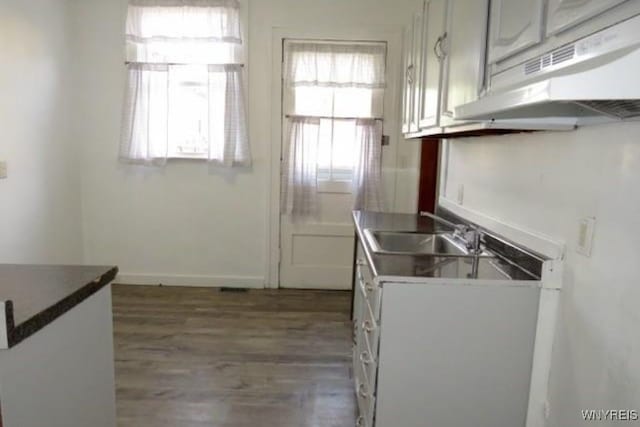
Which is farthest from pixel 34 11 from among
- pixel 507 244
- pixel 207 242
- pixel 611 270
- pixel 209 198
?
pixel 611 270

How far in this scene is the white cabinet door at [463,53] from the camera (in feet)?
5.18

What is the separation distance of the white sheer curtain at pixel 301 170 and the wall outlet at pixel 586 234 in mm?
2667

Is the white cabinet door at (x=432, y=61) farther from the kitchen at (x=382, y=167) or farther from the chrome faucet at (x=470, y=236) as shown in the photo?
the chrome faucet at (x=470, y=236)

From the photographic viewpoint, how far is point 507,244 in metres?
1.86

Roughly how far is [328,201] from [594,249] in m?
2.78

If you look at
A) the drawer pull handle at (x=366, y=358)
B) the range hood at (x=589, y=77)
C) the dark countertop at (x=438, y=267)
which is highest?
the range hood at (x=589, y=77)

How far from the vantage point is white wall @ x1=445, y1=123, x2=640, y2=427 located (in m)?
1.20

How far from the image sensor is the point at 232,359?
2760 mm

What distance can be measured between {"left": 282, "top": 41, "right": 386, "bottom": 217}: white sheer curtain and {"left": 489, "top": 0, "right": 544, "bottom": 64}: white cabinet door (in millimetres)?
2331

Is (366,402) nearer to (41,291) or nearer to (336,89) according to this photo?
(41,291)

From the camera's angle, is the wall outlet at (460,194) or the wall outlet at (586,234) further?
the wall outlet at (460,194)

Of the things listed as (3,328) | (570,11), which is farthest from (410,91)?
(3,328)

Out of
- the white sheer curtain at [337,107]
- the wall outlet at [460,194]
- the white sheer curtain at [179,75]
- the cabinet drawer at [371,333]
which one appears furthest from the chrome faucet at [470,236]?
the white sheer curtain at [179,75]

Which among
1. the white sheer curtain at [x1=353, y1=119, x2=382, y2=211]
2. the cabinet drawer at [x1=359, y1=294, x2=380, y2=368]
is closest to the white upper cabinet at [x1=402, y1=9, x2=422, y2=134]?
the white sheer curtain at [x1=353, y1=119, x2=382, y2=211]
